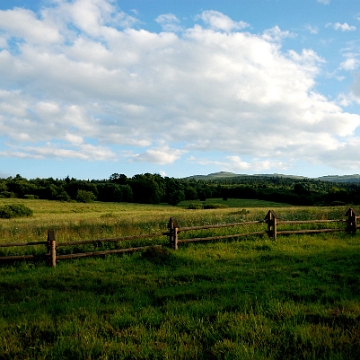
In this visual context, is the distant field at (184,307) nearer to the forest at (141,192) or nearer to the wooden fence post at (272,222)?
the wooden fence post at (272,222)

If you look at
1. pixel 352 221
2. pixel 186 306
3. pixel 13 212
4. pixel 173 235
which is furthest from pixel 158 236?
pixel 13 212

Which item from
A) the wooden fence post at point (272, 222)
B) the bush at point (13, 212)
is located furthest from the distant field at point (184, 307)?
the bush at point (13, 212)

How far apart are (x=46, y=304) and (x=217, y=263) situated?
544 cm

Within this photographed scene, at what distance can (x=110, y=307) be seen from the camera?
655 centimetres

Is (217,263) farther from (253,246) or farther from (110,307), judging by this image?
(110,307)

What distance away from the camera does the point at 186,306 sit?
255 inches

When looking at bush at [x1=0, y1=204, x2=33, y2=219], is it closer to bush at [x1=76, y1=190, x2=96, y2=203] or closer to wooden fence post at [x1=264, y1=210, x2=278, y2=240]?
bush at [x1=76, y1=190, x2=96, y2=203]

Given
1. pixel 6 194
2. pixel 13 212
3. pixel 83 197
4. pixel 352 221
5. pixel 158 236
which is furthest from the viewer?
Answer: pixel 6 194

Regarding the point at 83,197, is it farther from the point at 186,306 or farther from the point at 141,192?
the point at 186,306

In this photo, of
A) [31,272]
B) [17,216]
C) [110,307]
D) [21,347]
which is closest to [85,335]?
[21,347]

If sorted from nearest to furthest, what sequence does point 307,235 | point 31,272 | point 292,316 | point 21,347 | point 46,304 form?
point 21,347 < point 292,316 < point 46,304 < point 31,272 < point 307,235

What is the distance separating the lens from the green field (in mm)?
4750

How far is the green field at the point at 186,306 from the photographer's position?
4.75 meters

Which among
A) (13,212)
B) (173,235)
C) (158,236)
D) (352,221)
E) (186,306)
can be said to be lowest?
(13,212)
